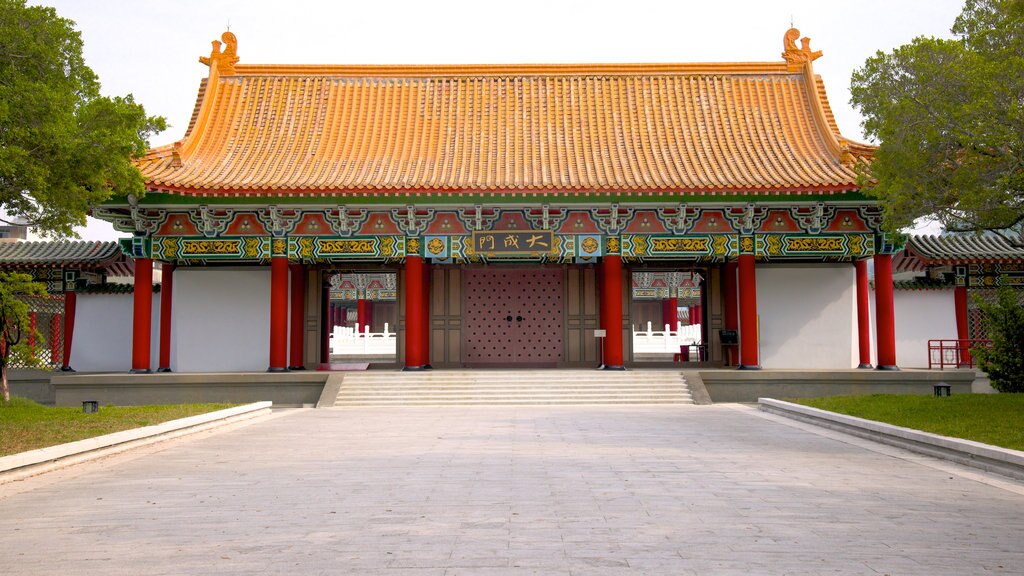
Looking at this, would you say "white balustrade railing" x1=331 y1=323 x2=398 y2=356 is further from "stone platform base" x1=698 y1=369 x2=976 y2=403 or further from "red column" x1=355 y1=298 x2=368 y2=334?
"stone platform base" x1=698 y1=369 x2=976 y2=403

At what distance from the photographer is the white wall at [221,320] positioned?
18.0m

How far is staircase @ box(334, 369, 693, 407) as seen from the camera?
15242 mm

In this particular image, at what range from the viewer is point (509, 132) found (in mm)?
19062

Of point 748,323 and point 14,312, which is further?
point 748,323

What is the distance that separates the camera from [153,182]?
50.8 ft

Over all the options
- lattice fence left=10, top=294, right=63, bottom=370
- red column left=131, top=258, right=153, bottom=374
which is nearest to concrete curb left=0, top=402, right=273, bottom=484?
red column left=131, top=258, right=153, bottom=374

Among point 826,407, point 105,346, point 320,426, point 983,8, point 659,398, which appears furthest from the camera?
point 105,346

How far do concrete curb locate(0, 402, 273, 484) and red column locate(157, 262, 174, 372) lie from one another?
5.80 metres

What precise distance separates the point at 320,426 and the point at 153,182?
6.99m

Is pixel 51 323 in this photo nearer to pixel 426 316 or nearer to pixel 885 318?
pixel 426 316

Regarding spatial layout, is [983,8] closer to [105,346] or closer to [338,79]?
[338,79]

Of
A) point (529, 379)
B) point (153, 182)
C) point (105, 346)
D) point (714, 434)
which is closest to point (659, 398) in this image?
point (529, 379)

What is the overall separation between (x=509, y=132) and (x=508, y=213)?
2.77 m

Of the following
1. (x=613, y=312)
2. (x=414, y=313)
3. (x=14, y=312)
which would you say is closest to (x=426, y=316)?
(x=414, y=313)
